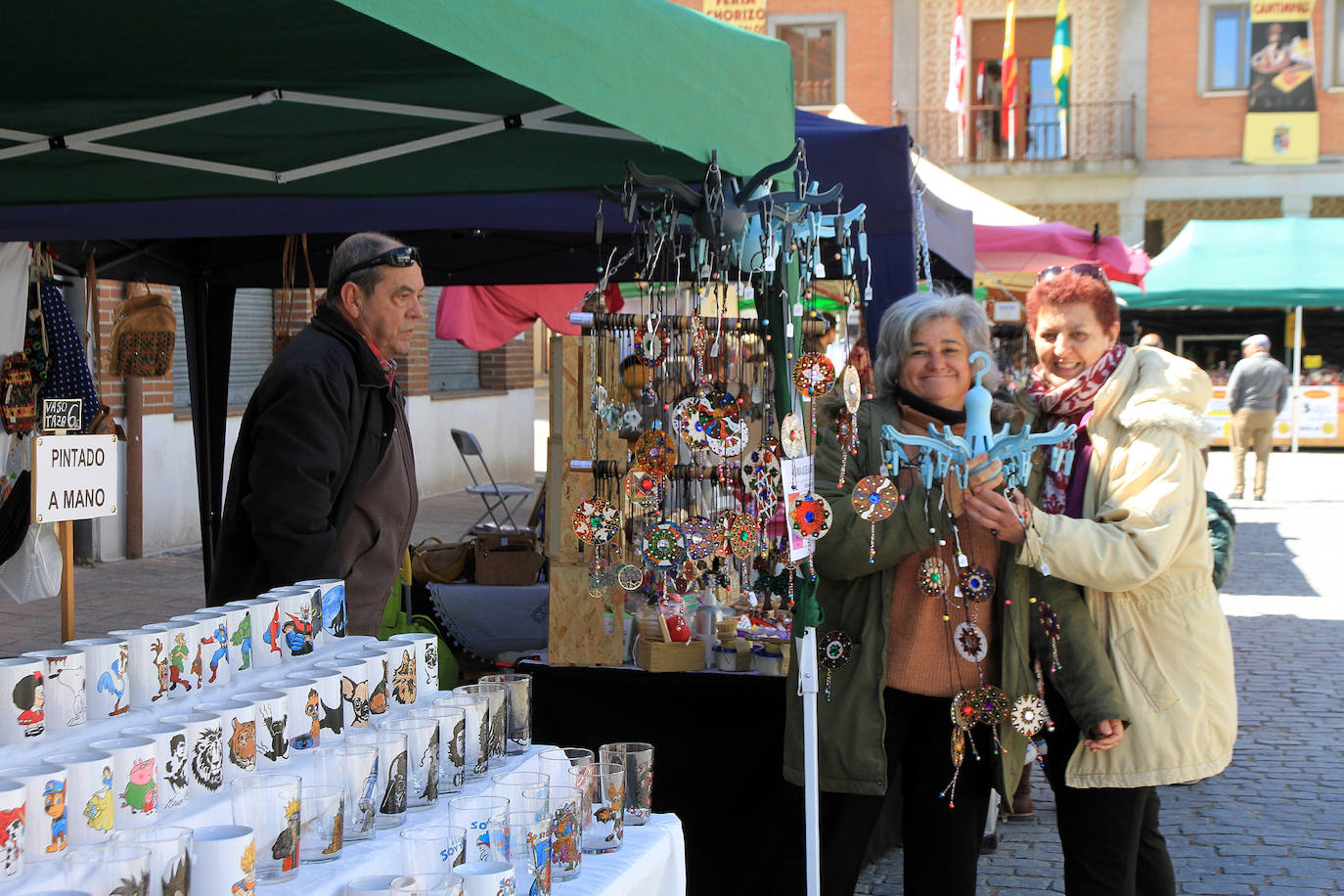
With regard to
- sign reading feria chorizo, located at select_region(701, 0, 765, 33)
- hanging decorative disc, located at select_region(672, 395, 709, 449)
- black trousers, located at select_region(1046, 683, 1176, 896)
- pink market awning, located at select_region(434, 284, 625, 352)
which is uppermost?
sign reading feria chorizo, located at select_region(701, 0, 765, 33)

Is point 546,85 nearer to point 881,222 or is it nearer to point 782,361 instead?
point 782,361

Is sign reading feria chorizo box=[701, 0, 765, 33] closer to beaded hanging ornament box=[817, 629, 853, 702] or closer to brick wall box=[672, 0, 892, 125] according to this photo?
brick wall box=[672, 0, 892, 125]

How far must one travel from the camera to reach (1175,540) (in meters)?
2.58

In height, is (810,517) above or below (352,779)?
above

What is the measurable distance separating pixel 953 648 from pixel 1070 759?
1.12 feet

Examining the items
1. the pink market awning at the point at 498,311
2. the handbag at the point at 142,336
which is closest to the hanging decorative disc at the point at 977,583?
the handbag at the point at 142,336

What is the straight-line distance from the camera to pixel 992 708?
8.50ft

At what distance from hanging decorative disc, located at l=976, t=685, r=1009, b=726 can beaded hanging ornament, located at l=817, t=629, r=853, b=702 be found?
30 cm

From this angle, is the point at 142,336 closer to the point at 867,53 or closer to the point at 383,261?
the point at 383,261

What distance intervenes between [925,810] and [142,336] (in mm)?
4744

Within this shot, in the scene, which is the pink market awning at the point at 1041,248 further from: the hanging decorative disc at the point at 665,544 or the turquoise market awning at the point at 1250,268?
the turquoise market awning at the point at 1250,268

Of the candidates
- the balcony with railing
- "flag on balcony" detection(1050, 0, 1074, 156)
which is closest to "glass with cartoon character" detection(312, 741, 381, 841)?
"flag on balcony" detection(1050, 0, 1074, 156)

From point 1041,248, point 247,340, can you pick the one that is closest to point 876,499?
point 1041,248

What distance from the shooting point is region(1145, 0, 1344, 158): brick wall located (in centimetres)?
2112
